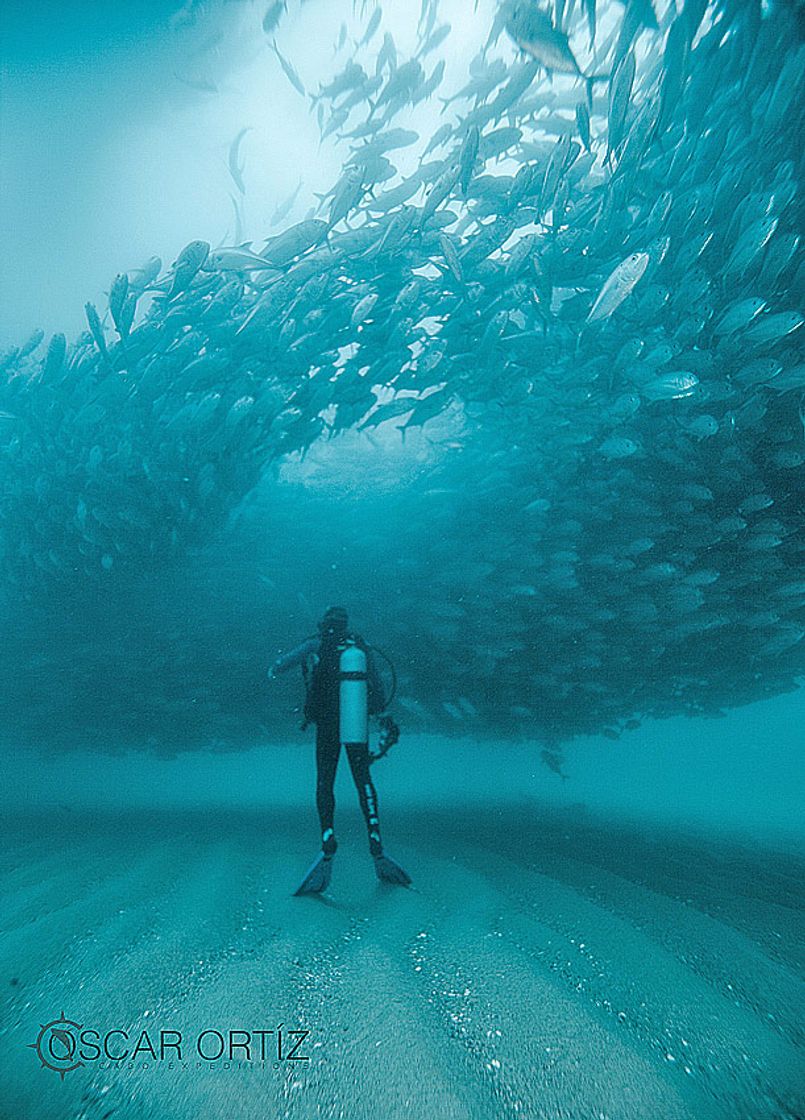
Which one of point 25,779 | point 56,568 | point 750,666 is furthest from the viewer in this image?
point 25,779

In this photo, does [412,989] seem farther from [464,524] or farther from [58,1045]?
[464,524]

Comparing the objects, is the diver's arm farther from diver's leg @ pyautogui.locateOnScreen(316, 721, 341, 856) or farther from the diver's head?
diver's leg @ pyautogui.locateOnScreen(316, 721, 341, 856)

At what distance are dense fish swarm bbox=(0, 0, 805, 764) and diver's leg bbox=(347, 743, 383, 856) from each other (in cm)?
398

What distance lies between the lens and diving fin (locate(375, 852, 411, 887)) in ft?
15.6

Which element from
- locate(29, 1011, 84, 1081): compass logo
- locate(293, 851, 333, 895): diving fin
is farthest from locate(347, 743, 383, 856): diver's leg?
locate(29, 1011, 84, 1081): compass logo

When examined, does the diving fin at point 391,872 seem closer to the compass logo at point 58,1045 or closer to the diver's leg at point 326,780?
the diver's leg at point 326,780

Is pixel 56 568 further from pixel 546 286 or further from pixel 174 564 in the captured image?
pixel 546 286

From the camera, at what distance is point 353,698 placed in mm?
4598

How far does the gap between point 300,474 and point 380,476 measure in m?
1.51

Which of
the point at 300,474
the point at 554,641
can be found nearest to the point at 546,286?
the point at 300,474

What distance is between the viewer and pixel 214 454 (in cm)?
777

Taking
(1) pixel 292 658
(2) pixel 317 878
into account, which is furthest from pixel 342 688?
→ (2) pixel 317 878

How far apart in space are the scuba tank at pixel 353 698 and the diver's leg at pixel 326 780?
0.45 feet

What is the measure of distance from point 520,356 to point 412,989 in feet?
20.9
